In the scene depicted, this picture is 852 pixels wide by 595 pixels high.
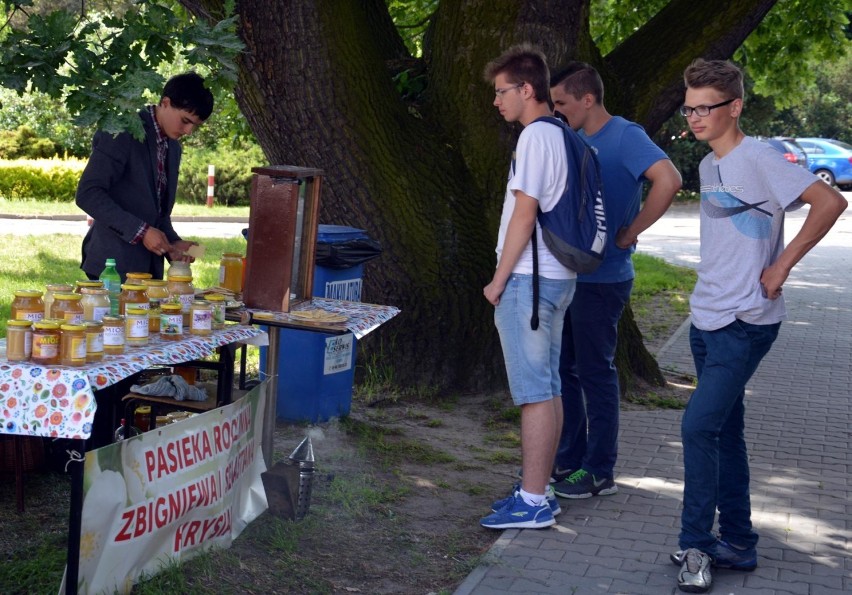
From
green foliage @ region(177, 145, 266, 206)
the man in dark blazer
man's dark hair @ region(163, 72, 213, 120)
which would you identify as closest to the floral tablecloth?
the man in dark blazer

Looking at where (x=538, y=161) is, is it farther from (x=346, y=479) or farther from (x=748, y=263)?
Result: (x=346, y=479)

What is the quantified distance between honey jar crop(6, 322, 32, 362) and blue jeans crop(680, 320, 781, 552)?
2502 mm

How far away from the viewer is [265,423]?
17.5 feet

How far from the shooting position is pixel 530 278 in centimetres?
484

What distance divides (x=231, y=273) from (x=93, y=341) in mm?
Answer: 1619

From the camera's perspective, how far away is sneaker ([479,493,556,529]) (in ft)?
16.6

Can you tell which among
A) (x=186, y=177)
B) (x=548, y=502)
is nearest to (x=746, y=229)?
(x=548, y=502)

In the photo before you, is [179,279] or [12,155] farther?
[12,155]

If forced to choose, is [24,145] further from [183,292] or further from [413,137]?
[183,292]

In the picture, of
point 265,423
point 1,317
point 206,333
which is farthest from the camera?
point 1,317

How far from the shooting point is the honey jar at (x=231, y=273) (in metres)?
5.45

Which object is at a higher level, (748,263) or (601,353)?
(748,263)

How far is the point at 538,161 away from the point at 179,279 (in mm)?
1625

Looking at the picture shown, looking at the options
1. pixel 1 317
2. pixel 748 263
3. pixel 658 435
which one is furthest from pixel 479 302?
pixel 1 317
